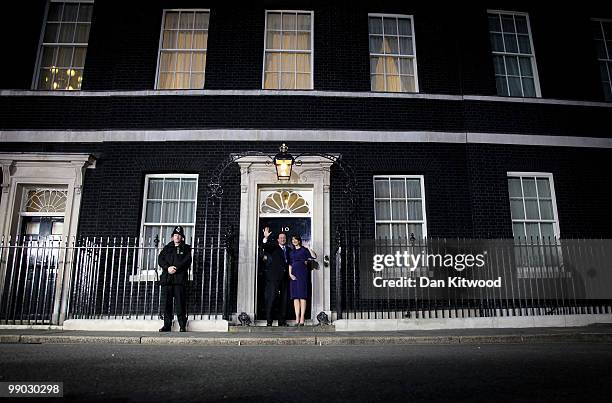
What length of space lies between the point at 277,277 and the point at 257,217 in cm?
148

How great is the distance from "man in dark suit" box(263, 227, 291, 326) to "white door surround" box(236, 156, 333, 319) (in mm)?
418

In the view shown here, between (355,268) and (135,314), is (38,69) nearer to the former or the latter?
(135,314)

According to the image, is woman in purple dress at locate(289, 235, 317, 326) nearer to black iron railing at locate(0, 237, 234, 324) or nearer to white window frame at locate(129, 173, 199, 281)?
black iron railing at locate(0, 237, 234, 324)

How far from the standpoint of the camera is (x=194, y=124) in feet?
31.9

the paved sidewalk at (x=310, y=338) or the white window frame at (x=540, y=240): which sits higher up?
the white window frame at (x=540, y=240)

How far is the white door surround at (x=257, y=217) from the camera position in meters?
8.78

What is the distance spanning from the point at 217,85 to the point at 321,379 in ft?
25.6

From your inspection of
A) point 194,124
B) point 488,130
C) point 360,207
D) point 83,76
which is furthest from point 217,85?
point 488,130

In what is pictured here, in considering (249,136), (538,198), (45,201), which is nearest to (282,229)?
(249,136)

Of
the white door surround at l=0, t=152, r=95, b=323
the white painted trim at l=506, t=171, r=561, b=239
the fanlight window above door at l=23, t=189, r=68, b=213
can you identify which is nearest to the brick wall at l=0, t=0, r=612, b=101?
the white door surround at l=0, t=152, r=95, b=323

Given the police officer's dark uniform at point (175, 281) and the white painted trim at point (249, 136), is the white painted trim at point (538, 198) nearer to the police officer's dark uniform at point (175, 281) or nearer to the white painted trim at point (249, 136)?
the white painted trim at point (249, 136)

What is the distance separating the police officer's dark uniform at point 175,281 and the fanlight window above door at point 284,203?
207 centimetres

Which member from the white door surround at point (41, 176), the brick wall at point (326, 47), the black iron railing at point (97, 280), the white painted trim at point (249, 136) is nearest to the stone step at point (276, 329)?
the black iron railing at point (97, 280)

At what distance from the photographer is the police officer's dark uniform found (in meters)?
7.95
